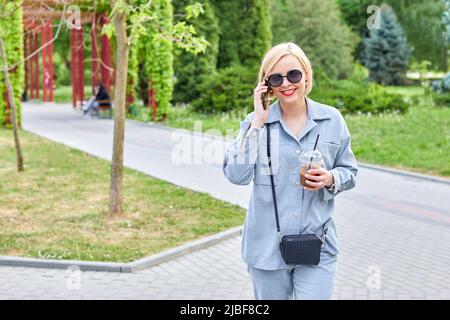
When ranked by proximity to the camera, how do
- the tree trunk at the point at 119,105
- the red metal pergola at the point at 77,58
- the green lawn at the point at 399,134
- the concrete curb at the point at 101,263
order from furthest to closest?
the red metal pergola at the point at 77,58, the green lawn at the point at 399,134, the tree trunk at the point at 119,105, the concrete curb at the point at 101,263

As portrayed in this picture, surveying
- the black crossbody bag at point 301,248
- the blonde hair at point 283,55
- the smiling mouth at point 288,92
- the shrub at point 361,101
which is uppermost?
the blonde hair at point 283,55

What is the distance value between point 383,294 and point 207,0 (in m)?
27.0

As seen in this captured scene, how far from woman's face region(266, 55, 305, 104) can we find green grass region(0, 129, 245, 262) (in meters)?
4.08

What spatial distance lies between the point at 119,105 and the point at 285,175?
241 inches

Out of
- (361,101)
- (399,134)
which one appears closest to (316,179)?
(399,134)

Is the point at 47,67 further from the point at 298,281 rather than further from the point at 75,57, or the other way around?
the point at 298,281

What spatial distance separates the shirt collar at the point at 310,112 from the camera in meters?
3.66

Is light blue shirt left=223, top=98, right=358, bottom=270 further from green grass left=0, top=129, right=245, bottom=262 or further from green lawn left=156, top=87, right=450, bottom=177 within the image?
green lawn left=156, top=87, right=450, bottom=177

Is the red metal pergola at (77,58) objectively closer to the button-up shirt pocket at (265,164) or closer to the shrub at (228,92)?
the shrub at (228,92)

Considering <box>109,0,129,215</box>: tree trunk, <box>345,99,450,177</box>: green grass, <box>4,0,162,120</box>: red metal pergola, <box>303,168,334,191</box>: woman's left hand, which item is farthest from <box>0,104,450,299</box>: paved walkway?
<box>4,0,162,120</box>: red metal pergola

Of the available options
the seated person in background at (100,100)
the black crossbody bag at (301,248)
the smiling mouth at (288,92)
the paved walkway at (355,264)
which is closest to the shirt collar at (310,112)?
the smiling mouth at (288,92)

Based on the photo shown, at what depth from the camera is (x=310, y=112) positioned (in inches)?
145

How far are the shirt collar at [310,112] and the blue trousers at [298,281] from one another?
680 millimetres

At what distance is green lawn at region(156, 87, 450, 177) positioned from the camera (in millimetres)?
14531
